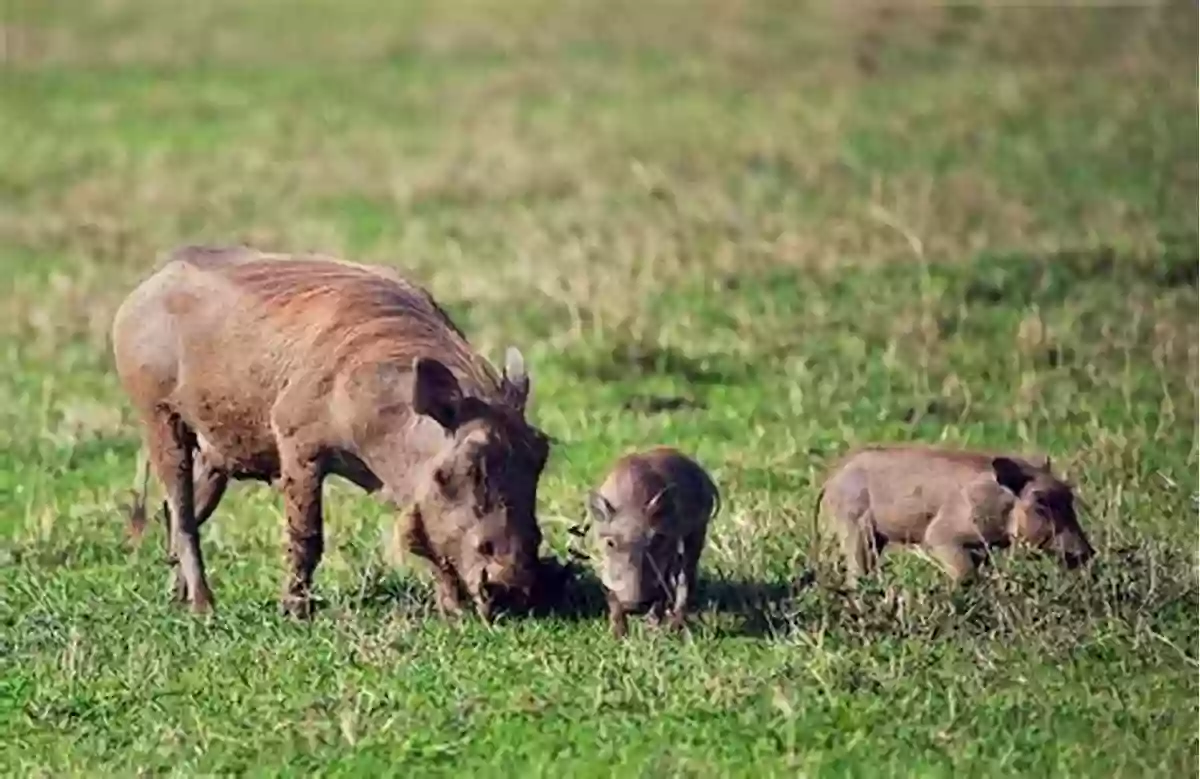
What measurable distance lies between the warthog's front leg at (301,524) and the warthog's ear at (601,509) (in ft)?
2.56

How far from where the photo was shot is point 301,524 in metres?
7.73

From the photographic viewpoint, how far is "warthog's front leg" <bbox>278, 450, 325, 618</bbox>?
7.70m

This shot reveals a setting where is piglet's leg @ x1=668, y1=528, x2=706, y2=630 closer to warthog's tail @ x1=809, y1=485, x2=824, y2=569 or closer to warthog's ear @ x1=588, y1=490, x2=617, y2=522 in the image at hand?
warthog's ear @ x1=588, y1=490, x2=617, y2=522

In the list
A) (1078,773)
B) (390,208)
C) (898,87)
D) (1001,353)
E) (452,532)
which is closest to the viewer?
(1078,773)

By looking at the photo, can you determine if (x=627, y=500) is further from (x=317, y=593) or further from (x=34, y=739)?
(x=34, y=739)

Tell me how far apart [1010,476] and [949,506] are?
0.21 m

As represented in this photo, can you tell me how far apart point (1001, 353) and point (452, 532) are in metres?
5.08

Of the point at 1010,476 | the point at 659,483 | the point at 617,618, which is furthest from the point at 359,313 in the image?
the point at 1010,476

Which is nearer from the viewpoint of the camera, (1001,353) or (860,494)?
(860,494)

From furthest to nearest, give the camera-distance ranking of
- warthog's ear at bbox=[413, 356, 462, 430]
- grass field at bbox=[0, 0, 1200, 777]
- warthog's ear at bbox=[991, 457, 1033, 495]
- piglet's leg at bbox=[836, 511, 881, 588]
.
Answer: piglet's leg at bbox=[836, 511, 881, 588] < warthog's ear at bbox=[991, 457, 1033, 495] < warthog's ear at bbox=[413, 356, 462, 430] < grass field at bbox=[0, 0, 1200, 777]

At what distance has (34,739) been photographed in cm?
680

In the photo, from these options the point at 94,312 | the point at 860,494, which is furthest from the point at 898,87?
the point at 860,494

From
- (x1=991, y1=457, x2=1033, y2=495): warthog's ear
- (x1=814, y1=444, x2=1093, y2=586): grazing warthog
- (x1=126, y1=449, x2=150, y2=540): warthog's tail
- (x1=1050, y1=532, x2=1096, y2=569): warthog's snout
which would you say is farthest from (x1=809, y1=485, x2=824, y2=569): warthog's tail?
(x1=126, y1=449, x2=150, y2=540): warthog's tail

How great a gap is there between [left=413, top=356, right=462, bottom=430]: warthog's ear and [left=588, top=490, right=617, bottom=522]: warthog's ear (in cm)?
49
